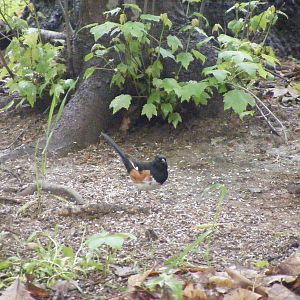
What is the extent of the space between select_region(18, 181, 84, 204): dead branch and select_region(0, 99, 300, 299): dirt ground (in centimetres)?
6

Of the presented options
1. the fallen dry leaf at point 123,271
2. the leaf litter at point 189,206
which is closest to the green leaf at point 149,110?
the leaf litter at point 189,206

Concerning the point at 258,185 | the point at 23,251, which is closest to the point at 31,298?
the point at 23,251

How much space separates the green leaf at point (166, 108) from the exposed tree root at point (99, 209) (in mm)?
1193

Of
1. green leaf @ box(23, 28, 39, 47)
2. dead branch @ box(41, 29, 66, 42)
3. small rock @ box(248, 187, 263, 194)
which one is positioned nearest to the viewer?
small rock @ box(248, 187, 263, 194)

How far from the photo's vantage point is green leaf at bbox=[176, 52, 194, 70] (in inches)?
185

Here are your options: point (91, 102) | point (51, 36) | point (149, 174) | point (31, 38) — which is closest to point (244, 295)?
point (149, 174)

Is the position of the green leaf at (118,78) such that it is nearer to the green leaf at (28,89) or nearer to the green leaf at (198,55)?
the green leaf at (198,55)

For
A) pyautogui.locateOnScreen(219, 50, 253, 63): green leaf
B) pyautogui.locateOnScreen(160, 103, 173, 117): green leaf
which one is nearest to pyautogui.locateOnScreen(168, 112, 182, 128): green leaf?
pyautogui.locateOnScreen(160, 103, 173, 117): green leaf

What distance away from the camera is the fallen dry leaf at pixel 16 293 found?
2.52m

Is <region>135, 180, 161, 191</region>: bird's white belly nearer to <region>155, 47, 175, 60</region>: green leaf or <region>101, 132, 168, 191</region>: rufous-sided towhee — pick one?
<region>101, 132, 168, 191</region>: rufous-sided towhee

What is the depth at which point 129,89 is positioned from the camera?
16.8 ft

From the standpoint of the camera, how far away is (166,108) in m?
4.88

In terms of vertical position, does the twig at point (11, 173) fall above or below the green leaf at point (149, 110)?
below

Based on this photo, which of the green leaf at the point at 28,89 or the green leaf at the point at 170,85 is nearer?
the green leaf at the point at 170,85
